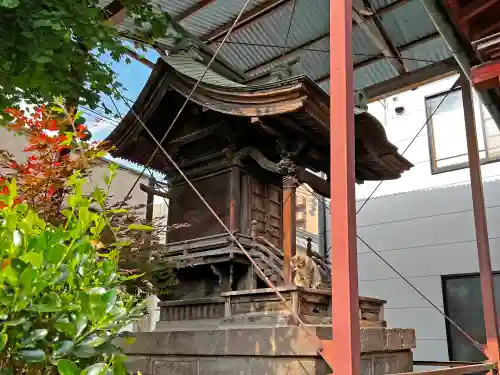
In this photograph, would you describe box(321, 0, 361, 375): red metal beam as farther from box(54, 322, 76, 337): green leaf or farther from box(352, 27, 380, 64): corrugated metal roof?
box(352, 27, 380, 64): corrugated metal roof

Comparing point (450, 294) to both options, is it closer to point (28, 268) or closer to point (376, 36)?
point (376, 36)

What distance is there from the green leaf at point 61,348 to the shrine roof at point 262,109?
127 inches

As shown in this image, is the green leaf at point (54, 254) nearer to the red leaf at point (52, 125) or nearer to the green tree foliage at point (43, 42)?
the green tree foliage at point (43, 42)

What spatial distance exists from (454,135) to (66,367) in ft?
27.3

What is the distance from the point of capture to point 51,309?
160 centimetres

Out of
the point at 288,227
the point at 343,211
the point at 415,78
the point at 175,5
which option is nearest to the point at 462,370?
Result: the point at 288,227

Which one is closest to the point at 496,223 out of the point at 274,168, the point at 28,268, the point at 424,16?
the point at 424,16

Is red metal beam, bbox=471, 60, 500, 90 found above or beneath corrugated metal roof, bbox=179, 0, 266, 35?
beneath

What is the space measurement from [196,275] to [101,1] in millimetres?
3925

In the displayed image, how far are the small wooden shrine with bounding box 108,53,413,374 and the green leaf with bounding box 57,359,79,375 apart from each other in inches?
110

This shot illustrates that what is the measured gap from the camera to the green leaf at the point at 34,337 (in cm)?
158

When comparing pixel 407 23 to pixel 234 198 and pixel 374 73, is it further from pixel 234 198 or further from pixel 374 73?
pixel 234 198

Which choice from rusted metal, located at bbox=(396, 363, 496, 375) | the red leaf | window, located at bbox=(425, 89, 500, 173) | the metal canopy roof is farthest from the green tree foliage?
window, located at bbox=(425, 89, 500, 173)

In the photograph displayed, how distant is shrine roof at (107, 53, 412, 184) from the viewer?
177 inches
